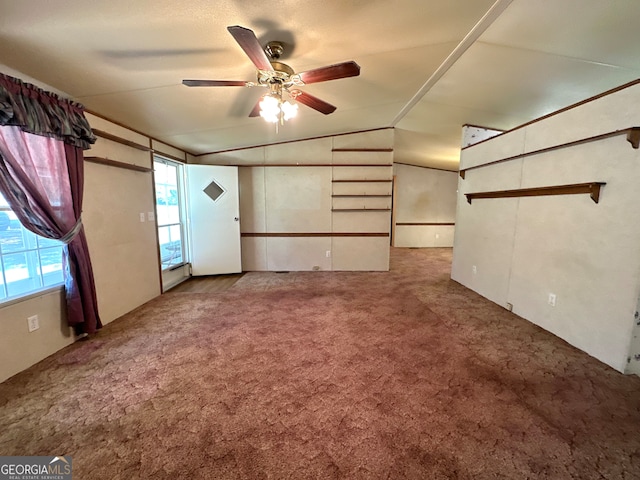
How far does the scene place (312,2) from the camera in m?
1.50

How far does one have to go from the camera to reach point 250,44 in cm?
140

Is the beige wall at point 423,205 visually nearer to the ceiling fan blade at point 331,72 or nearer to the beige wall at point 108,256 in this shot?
the ceiling fan blade at point 331,72

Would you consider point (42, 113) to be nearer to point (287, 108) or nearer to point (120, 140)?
point (120, 140)

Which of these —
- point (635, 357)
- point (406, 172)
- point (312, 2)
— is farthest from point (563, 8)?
point (406, 172)

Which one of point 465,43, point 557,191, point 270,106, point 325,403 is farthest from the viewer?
point 557,191

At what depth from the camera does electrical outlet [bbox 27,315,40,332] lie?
6.56 ft

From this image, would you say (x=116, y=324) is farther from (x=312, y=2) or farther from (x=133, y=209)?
(x=312, y=2)

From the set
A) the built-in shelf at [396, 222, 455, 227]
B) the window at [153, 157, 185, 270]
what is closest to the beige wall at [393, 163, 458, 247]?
the built-in shelf at [396, 222, 455, 227]

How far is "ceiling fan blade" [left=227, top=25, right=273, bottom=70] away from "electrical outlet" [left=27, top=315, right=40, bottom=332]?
2559mm

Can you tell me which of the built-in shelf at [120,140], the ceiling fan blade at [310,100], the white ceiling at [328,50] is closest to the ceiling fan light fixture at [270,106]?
the ceiling fan blade at [310,100]

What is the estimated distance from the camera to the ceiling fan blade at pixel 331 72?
1635 millimetres

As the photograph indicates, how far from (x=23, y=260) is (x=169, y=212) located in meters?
2.15

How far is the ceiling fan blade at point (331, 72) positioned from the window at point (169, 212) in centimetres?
288

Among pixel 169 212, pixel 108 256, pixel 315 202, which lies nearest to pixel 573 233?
pixel 315 202
